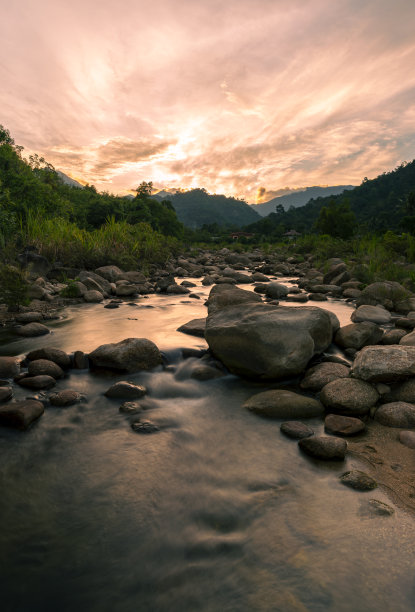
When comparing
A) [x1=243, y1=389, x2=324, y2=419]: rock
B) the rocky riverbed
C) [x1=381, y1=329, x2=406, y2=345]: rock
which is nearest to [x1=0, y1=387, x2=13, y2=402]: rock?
the rocky riverbed

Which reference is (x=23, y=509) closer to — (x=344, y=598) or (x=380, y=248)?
(x=344, y=598)

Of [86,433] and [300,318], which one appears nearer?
[86,433]

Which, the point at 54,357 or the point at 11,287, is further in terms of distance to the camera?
the point at 11,287

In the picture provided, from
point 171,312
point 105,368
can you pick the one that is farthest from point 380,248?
point 105,368

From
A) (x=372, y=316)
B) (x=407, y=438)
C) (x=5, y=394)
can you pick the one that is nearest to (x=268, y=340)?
(x=407, y=438)

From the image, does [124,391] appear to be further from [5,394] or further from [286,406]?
[286,406]

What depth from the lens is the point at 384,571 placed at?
1.76 m

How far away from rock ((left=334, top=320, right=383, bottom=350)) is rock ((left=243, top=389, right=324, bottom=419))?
183 cm

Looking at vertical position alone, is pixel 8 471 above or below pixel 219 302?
below

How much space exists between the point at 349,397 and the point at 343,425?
0.33 m

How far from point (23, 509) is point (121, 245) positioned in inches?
480

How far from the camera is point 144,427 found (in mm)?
3180

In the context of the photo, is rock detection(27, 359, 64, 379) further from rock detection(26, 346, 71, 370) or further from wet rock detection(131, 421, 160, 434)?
wet rock detection(131, 421, 160, 434)

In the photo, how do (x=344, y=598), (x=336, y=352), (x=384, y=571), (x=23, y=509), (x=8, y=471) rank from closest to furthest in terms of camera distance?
(x=344, y=598), (x=384, y=571), (x=23, y=509), (x=8, y=471), (x=336, y=352)
